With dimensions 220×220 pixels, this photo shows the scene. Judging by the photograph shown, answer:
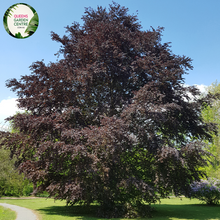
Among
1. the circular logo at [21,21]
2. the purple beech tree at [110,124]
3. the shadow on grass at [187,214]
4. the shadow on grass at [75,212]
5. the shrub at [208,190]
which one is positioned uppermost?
the circular logo at [21,21]

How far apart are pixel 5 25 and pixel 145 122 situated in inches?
351

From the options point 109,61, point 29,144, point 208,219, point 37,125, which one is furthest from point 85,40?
point 208,219

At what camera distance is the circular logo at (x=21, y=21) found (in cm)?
1103

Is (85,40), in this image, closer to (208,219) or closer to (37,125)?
(37,125)

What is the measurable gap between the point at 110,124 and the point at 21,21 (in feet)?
21.7

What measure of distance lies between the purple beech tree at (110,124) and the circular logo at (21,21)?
293 centimetres

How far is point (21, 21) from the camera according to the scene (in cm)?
1130

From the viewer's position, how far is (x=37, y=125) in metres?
12.4

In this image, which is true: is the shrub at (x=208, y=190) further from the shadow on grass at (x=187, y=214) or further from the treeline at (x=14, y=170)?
the treeline at (x=14, y=170)

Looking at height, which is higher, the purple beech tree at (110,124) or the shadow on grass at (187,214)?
the purple beech tree at (110,124)

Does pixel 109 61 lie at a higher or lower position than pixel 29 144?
higher

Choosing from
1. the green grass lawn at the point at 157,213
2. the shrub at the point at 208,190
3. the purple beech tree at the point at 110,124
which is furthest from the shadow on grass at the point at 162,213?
the shrub at the point at 208,190

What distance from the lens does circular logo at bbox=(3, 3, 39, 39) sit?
11.0m

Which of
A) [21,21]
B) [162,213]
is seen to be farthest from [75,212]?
[21,21]
